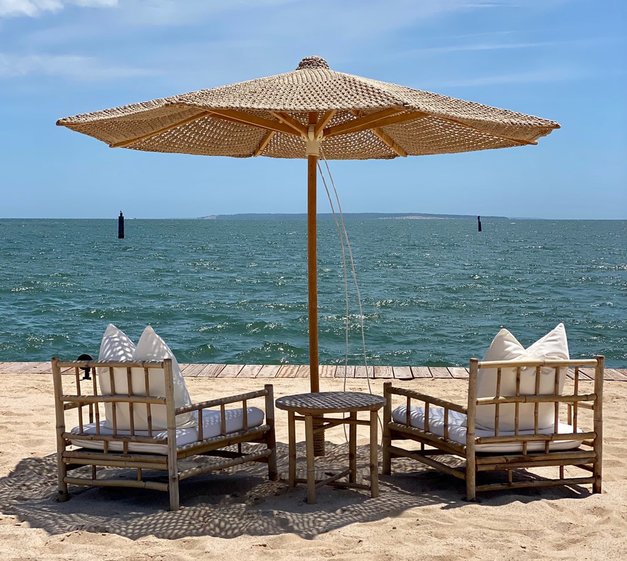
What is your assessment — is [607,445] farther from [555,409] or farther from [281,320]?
[281,320]

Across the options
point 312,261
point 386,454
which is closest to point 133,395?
point 312,261

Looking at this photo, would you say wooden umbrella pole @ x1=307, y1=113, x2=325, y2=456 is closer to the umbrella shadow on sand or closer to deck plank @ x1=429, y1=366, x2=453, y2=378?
the umbrella shadow on sand

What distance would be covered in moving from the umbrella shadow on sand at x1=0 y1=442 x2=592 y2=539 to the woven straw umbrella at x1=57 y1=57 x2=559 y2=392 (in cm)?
70

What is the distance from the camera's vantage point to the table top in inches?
142

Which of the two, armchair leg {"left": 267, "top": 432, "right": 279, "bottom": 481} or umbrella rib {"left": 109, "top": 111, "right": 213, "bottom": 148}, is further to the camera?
umbrella rib {"left": 109, "top": 111, "right": 213, "bottom": 148}

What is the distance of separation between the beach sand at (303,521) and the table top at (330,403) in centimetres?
47

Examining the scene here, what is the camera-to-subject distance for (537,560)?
302cm

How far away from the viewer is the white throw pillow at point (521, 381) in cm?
374

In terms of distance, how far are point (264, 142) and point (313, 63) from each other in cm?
122

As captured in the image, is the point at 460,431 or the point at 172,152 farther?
the point at 172,152

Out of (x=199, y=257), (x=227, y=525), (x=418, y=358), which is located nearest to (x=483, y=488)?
(x=227, y=525)

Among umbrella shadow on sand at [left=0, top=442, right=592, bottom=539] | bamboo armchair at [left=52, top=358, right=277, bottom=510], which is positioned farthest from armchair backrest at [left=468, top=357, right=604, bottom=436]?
bamboo armchair at [left=52, top=358, right=277, bottom=510]

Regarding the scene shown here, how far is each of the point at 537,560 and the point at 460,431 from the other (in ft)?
2.90

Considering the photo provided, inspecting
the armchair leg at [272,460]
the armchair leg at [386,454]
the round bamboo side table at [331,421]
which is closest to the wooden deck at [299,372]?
the armchair leg at [386,454]
